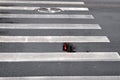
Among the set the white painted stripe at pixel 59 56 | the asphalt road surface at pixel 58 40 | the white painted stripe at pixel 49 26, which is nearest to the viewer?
the asphalt road surface at pixel 58 40

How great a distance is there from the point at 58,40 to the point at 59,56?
1249mm

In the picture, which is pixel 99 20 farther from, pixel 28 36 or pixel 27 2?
pixel 27 2

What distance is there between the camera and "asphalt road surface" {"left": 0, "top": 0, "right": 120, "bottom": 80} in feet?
23.6

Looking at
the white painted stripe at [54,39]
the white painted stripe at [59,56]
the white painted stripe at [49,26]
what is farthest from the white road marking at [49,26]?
the white painted stripe at [59,56]

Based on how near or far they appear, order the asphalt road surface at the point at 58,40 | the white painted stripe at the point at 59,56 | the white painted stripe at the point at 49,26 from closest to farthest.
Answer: the asphalt road surface at the point at 58,40 < the white painted stripe at the point at 59,56 < the white painted stripe at the point at 49,26

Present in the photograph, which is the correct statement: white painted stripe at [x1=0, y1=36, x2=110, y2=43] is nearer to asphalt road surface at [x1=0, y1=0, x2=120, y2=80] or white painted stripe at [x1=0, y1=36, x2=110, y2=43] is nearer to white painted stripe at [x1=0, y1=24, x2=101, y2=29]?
asphalt road surface at [x1=0, y1=0, x2=120, y2=80]

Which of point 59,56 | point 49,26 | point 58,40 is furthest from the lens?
point 49,26

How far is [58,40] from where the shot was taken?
9.09 m

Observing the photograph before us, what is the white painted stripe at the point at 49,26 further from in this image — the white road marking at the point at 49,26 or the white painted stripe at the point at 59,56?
the white painted stripe at the point at 59,56

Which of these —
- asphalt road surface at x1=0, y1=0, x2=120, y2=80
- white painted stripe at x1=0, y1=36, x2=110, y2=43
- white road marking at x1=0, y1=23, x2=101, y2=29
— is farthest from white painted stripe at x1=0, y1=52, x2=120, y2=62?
white road marking at x1=0, y1=23, x2=101, y2=29

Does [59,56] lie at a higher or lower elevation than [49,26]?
lower

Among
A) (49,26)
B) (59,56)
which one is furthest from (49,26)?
(59,56)

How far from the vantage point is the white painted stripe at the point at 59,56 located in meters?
7.72

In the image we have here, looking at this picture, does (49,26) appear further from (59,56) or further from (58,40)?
(59,56)
